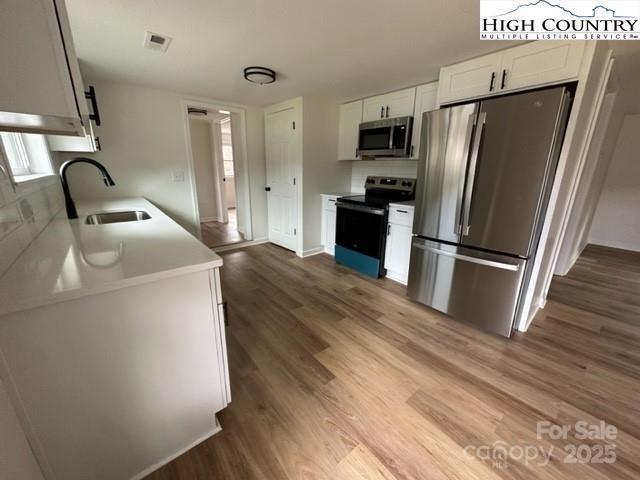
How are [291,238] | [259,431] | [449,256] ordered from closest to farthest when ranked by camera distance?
[259,431], [449,256], [291,238]

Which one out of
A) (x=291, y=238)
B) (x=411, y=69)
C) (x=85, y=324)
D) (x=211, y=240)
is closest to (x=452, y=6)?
(x=411, y=69)

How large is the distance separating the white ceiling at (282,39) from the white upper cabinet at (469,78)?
8 cm

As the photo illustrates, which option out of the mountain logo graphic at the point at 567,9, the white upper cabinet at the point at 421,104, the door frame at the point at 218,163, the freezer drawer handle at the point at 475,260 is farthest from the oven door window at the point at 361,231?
the door frame at the point at 218,163

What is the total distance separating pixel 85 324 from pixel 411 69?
9.40 feet

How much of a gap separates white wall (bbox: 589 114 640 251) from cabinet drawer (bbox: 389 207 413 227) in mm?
4395

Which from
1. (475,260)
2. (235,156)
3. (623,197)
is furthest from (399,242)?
(623,197)

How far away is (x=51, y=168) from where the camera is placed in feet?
7.41

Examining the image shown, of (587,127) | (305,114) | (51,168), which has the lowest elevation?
(51,168)

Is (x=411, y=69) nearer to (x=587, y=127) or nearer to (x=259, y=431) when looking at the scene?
(x=587, y=127)

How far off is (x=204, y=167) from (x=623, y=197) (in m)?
7.74

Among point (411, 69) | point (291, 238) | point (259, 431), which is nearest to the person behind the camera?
point (259, 431)

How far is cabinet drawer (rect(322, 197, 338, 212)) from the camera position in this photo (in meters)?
3.55

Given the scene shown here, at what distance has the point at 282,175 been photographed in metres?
3.78

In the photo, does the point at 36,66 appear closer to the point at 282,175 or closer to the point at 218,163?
the point at 282,175
